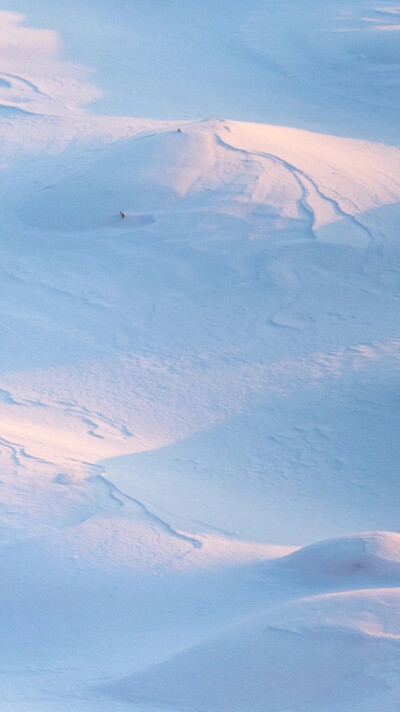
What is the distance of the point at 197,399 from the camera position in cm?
536

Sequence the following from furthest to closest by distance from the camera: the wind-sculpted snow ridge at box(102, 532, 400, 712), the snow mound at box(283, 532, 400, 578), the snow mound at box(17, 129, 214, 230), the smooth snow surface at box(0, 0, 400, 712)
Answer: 1. the snow mound at box(17, 129, 214, 230)
2. the snow mound at box(283, 532, 400, 578)
3. the smooth snow surface at box(0, 0, 400, 712)
4. the wind-sculpted snow ridge at box(102, 532, 400, 712)

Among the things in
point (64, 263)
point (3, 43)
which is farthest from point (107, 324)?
point (3, 43)

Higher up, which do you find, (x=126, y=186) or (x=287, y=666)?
(x=126, y=186)

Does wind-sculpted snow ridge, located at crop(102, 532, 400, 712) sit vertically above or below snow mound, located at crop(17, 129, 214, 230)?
below

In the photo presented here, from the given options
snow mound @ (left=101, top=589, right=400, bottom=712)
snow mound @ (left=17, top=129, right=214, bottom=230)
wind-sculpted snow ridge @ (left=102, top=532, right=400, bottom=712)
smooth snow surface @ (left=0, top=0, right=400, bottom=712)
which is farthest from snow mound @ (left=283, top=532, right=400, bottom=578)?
snow mound @ (left=17, top=129, right=214, bottom=230)

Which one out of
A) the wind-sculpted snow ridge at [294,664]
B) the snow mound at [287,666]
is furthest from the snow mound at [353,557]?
the snow mound at [287,666]

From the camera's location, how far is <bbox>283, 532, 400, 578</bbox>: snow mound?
3.73m

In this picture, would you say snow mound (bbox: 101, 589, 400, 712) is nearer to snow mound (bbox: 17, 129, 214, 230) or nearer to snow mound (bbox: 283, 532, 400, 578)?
snow mound (bbox: 283, 532, 400, 578)

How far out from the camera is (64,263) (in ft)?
22.0

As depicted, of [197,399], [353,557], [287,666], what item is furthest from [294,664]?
[197,399]

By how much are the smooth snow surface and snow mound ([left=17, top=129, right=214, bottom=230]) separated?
0.06ft

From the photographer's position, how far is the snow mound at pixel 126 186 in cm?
702

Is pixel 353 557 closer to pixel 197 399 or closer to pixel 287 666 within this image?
pixel 287 666

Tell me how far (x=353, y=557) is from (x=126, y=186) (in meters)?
4.16
